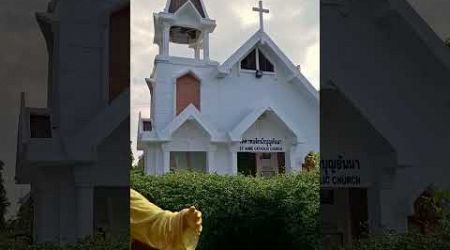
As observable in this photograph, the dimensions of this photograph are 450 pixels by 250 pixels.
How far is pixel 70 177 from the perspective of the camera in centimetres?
229

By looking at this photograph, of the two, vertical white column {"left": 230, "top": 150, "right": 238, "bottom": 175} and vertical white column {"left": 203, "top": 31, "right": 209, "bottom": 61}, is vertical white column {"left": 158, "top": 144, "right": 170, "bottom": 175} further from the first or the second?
vertical white column {"left": 203, "top": 31, "right": 209, "bottom": 61}

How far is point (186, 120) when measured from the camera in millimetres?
3176

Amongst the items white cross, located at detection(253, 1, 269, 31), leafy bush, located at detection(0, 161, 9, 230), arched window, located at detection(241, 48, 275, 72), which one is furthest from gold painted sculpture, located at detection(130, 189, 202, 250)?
white cross, located at detection(253, 1, 269, 31)

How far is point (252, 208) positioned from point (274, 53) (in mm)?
1257

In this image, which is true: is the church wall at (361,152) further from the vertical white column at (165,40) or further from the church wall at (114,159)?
the vertical white column at (165,40)

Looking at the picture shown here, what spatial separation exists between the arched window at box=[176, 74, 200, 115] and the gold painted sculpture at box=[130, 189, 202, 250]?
60cm

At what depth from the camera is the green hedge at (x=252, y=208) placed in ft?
12.4

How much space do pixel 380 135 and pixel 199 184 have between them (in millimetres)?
1609

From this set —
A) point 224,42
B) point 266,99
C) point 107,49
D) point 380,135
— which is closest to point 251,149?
point 266,99

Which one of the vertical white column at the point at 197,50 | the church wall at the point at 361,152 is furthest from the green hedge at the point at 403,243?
the vertical white column at the point at 197,50

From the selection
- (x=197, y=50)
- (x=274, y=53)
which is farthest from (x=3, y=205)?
(x=274, y=53)

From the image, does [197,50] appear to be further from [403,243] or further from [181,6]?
[403,243]

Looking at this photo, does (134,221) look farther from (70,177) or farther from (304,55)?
(304,55)

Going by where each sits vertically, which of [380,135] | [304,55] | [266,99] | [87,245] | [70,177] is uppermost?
[304,55]
